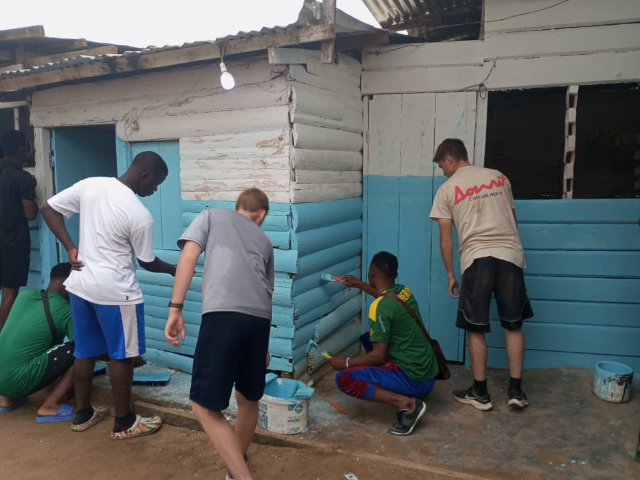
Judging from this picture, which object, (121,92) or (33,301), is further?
(121,92)

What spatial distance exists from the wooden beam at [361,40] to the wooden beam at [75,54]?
4110mm

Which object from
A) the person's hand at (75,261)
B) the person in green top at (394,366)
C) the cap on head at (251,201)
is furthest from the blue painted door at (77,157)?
the person in green top at (394,366)

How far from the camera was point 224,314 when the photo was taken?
9.30ft

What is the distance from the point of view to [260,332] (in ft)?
9.72

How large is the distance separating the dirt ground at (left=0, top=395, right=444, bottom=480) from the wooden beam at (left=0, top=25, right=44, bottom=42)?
588 centimetres

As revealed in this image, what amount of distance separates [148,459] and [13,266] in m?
2.91

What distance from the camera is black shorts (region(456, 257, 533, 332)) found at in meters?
4.07

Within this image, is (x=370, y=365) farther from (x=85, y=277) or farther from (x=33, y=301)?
(x=33, y=301)

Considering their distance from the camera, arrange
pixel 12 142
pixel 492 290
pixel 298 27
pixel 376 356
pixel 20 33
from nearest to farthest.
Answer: pixel 298 27
pixel 376 356
pixel 492 290
pixel 12 142
pixel 20 33

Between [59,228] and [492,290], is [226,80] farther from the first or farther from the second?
[492,290]

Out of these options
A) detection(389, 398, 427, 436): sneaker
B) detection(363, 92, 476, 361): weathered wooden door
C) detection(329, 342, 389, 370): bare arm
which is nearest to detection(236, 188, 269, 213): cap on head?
detection(329, 342, 389, 370): bare arm

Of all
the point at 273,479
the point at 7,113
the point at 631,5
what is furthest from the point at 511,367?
the point at 7,113

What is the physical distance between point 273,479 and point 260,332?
106 centimetres

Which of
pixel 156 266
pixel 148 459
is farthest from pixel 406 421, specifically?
A: pixel 156 266
